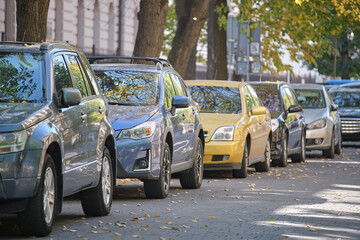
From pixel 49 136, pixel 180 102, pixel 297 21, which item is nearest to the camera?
pixel 49 136

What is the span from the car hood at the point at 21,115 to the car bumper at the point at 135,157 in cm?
327

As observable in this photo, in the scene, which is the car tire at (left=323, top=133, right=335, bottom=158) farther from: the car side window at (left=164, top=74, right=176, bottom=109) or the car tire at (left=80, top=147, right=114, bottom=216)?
the car tire at (left=80, top=147, right=114, bottom=216)

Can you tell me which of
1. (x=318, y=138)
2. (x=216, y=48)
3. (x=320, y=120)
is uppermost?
(x=216, y=48)

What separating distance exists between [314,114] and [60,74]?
48.3 feet

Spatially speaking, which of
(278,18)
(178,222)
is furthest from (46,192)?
(278,18)

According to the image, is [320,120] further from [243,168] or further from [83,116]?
[83,116]

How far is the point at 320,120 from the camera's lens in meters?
23.4

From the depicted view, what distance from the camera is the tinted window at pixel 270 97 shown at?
2083cm

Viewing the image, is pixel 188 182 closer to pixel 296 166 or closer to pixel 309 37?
pixel 296 166

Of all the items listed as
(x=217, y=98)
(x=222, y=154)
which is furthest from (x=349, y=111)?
(x=222, y=154)

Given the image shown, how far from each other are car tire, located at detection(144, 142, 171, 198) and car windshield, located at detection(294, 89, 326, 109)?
1197 cm

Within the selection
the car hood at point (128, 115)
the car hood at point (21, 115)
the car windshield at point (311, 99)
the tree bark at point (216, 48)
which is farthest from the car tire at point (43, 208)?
the tree bark at point (216, 48)

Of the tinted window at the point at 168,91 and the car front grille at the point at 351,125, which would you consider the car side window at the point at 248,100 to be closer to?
the tinted window at the point at 168,91

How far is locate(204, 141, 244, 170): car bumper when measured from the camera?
629 inches
